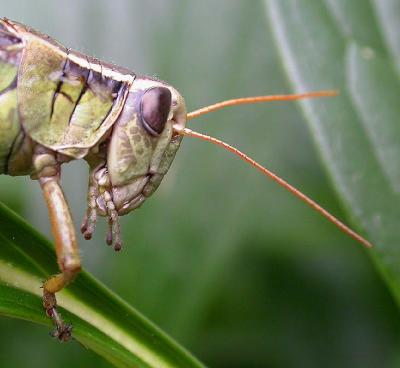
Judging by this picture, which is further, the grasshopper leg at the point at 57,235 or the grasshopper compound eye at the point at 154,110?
the grasshopper compound eye at the point at 154,110

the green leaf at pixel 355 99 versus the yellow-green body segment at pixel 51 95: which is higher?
the yellow-green body segment at pixel 51 95

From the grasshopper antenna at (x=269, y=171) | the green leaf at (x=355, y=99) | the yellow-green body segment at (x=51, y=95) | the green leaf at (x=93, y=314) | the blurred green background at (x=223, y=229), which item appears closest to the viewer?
the green leaf at (x=93, y=314)

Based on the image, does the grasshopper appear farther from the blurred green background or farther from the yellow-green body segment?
the blurred green background

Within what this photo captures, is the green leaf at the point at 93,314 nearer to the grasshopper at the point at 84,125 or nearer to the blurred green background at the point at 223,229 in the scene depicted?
the grasshopper at the point at 84,125

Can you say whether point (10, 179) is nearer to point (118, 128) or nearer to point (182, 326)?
point (182, 326)

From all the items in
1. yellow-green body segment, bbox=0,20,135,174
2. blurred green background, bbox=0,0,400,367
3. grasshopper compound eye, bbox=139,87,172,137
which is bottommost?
blurred green background, bbox=0,0,400,367

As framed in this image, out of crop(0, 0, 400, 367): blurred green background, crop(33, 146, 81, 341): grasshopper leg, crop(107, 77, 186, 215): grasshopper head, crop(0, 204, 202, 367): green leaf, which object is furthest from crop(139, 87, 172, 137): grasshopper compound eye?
crop(0, 0, 400, 367): blurred green background

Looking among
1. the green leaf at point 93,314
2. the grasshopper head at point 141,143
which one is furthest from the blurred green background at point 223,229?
the green leaf at point 93,314
